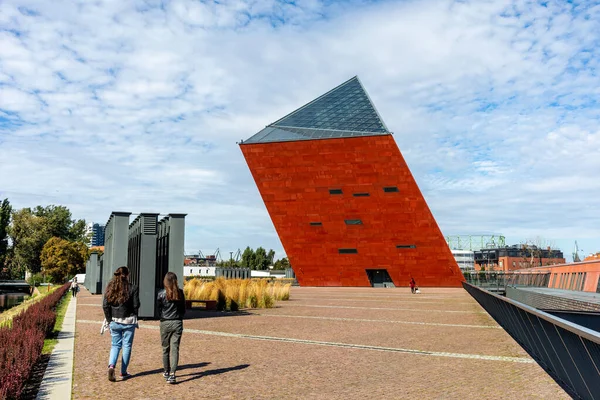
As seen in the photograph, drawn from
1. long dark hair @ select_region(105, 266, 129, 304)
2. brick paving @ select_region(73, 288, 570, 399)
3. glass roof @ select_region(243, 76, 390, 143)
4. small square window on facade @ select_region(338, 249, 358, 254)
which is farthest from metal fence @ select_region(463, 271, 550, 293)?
long dark hair @ select_region(105, 266, 129, 304)

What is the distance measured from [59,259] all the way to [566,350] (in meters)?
66.8

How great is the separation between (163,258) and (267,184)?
3018 cm

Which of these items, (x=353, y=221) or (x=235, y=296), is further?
(x=353, y=221)

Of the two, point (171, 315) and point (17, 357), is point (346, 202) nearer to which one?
point (171, 315)

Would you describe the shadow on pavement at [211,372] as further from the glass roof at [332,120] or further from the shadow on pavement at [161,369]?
the glass roof at [332,120]

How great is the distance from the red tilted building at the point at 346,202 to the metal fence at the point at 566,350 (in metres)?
35.5

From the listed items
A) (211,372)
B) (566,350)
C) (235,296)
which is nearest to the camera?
(566,350)

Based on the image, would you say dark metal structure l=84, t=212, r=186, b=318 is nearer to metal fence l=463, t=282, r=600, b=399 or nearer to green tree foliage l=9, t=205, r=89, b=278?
metal fence l=463, t=282, r=600, b=399

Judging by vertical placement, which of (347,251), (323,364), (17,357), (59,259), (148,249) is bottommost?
(323,364)

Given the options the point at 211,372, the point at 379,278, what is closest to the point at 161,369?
the point at 211,372

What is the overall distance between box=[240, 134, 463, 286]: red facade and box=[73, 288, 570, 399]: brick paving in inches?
1218

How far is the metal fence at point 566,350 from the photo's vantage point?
5.02 meters

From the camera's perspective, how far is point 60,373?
7367 mm

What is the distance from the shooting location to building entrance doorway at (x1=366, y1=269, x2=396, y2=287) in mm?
47650
